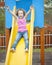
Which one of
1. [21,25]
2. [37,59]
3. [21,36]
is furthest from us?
[37,59]

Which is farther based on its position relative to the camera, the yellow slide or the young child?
the young child

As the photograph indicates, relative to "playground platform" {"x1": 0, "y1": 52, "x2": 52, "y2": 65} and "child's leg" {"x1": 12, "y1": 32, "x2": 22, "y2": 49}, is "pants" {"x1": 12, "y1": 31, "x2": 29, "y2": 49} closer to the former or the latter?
"child's leg" {"x1": 12, "y1": 32, "x2": 22, "y2": 49}

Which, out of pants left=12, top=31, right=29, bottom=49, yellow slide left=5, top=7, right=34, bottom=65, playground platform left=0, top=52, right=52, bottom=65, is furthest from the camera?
playground platform left=0, top=52, right=52, bottom=65

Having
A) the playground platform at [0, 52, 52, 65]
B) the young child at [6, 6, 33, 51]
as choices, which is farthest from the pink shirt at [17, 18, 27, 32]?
the playground platform at [0, 52, 52, 65]

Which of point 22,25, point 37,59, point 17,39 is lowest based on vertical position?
point 37,59

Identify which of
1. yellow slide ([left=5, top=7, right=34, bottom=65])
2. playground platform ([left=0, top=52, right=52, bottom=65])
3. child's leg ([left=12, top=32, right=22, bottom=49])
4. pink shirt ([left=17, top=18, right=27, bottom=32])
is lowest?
playground platform ([left=0, top=52, right=52, bottom=65])

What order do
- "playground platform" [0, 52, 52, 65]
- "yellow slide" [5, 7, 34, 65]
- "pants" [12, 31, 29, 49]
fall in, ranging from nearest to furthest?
"yellow slide" [5, 7, 34, 65] < "pants" [12, 31, 29, 49] < "playground platform" [0, 52, 52, 65]

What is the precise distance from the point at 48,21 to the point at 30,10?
363cm

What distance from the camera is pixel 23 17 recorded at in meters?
7.09

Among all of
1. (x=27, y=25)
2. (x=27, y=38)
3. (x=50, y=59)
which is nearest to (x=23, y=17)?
(x=27, y=25)

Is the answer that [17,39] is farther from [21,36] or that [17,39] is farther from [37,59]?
[37,59]

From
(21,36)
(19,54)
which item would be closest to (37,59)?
(21,36)

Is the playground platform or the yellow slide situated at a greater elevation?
the yellow slide

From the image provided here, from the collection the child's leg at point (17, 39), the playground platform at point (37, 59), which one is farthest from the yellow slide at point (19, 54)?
the playground platform at point (37, 59)
